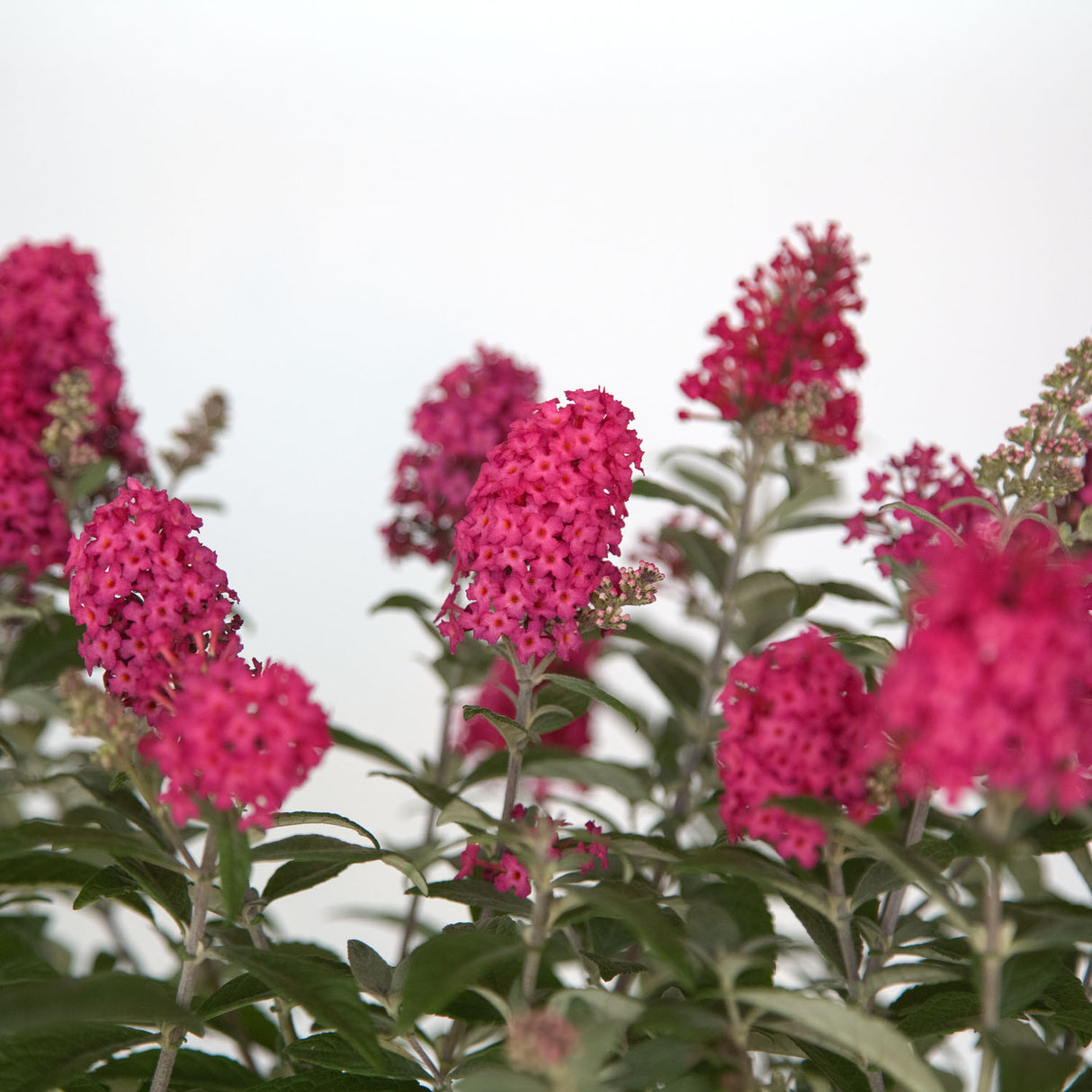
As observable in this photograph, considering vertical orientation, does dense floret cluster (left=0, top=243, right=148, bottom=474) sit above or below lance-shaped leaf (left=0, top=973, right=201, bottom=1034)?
above

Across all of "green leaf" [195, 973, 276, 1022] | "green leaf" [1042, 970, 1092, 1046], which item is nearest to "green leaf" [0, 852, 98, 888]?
"green leaf" [195, 973, 276, 1022]

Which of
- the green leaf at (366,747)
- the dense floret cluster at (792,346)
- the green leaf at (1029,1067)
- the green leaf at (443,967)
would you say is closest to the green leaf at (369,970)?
the green leaf at (443,967)

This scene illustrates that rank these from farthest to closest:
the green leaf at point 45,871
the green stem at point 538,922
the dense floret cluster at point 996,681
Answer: the green leaf at point 45,871 → the green stem at point 538,922 → the dense floret cluster at point 996,681

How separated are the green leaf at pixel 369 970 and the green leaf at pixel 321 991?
0.12m

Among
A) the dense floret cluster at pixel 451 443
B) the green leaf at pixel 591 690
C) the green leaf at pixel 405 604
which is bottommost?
the green leaf at pixel 591 690

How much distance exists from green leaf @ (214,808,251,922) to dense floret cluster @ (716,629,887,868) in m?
0.50

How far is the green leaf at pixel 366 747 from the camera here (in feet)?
5.46

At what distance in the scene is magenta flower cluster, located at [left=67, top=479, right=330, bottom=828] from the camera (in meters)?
1.03

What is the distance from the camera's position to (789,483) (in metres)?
1.94

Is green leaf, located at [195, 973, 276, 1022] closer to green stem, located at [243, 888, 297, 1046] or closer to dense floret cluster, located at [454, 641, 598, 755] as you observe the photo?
green stem, located at [243, 888, 297, 1046]

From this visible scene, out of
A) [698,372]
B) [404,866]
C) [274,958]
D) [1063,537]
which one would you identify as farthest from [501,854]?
[698,372]

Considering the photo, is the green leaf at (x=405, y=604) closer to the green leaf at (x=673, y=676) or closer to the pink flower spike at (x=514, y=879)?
the green leaf at (x=673, y=676)

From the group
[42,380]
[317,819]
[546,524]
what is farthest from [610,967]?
[42,380]

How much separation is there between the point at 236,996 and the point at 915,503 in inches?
42.9
